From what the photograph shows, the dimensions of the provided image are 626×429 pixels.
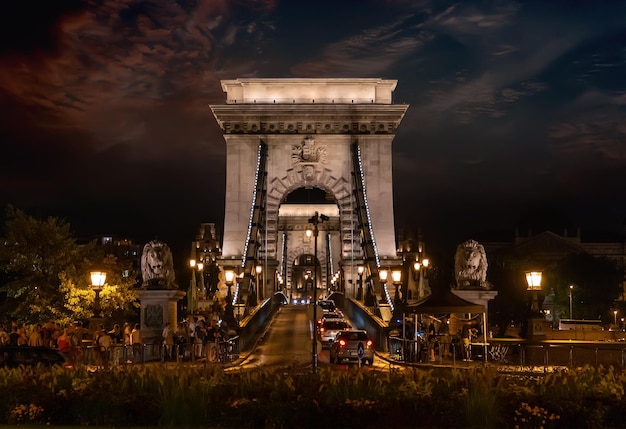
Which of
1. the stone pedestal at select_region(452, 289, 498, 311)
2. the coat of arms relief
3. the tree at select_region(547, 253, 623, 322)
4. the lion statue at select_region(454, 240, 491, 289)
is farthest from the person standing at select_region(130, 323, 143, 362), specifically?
the tree at select_region(547, 253, 623, 322)

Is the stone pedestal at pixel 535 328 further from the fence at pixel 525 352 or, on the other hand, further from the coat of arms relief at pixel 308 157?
the coat of arms relief at pixel 308 157

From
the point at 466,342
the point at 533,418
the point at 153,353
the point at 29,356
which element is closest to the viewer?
the point at 533,418

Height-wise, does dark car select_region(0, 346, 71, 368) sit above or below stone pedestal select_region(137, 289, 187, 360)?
below

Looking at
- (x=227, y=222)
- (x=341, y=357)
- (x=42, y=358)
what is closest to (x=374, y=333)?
(x=341, y=357)

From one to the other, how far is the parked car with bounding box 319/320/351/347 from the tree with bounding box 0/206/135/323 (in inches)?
780

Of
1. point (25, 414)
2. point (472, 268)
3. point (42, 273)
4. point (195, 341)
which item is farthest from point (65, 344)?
point (42, 273)

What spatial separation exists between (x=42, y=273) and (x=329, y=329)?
2493cm

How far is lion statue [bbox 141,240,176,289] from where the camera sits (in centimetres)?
3703

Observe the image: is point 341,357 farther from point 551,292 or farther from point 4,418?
point 551,292

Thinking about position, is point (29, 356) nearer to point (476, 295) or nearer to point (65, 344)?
point (65, 344)

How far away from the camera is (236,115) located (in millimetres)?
85688

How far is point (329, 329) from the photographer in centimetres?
4641

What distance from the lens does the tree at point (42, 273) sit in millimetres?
61375

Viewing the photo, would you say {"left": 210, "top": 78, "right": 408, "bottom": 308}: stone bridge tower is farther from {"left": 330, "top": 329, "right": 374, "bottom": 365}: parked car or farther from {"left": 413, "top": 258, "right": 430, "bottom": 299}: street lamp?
{"left": 330, "top": 329, "right": 374, "bottom": 365}: parked car
